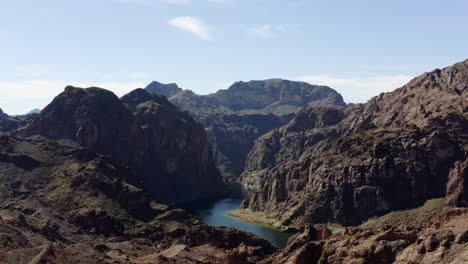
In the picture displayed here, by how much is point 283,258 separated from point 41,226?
92551 mm

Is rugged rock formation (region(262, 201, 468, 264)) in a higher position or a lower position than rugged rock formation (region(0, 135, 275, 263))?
higher

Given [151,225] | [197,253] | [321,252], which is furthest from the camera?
[151,225]

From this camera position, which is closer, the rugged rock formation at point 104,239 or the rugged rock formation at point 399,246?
the rugged rock formation at point 399,246

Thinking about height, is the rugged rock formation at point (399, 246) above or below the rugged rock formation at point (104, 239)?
above

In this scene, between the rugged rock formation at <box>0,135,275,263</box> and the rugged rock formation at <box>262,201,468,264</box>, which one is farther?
the rugged rock formation at <box>0,135,275,263</box>

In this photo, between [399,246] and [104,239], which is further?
[104,239]

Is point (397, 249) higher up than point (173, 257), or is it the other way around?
point (397, 249)

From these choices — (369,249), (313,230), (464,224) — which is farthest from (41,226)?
(464,224)

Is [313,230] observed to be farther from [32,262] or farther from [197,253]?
[32,262]

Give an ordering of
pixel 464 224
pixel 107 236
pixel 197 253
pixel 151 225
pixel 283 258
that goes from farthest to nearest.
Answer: pixel 151 225, pixel 107 236, pixel 197 253, pixel 283 258, pixel 464 224

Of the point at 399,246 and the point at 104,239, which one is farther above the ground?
the point at 399,246

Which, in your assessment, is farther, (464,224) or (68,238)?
(68,238)

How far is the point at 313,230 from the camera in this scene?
118 metres

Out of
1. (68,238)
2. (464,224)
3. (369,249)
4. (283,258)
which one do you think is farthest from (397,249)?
(68,238)
